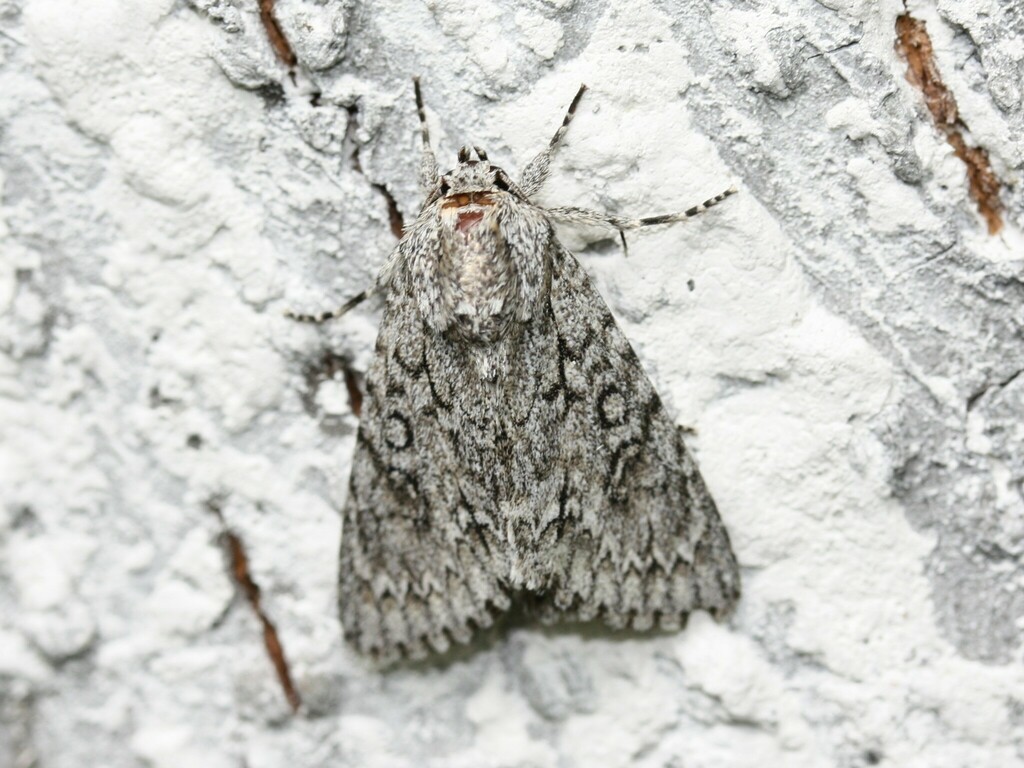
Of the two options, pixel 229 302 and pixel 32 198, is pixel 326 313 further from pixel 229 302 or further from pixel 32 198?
pixel 32 198

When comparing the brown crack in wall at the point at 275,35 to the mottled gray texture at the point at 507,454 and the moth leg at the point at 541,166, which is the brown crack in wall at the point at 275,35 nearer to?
the mottled gray texture at the point at 507,454

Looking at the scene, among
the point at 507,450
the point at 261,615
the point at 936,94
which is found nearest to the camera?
the point at 936,94

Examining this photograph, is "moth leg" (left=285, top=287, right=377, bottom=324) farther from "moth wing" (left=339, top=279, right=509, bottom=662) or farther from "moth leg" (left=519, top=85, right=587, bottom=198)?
"moth leg" (left=519, top=85, right=587, bottom=198)

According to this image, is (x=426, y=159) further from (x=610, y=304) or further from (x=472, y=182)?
(x=610, y=304)

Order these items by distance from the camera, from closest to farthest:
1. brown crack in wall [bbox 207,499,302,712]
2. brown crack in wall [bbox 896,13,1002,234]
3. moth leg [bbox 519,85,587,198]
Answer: brown crack in wall [bbox 896,13,1002,234]
moth leg [bbox 519,85,587,198]
brown crack in wall [bbox 207,499,302,712]

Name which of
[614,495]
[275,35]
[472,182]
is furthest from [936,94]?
[275,35]

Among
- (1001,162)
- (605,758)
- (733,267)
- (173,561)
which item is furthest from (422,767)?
(1001,162)

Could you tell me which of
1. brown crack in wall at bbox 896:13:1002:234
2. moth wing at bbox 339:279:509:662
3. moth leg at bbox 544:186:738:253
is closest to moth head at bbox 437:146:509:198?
moth leg at bbox 544:186:738:253
